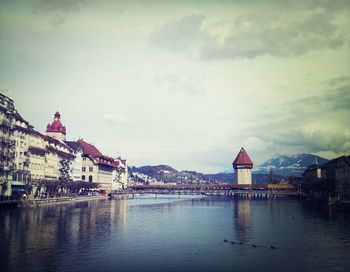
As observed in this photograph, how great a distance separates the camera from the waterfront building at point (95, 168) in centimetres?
12794

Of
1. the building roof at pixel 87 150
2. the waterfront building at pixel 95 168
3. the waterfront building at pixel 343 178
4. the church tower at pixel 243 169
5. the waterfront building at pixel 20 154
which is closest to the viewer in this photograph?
the waterfront building at pixel 20 154

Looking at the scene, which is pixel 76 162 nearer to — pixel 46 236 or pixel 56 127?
pixel 56 127

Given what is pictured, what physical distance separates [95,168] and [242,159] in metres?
79.0

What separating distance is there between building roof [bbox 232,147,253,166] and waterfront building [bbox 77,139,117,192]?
63268mm

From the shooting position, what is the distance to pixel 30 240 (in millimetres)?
34719

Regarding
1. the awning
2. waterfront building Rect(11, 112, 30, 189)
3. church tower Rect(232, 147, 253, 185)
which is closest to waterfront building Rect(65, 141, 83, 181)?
waterfront building Rect(11, 112, 30, 189)

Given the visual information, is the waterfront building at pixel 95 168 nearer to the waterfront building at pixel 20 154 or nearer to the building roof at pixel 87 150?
the building roof at pixel 87 150

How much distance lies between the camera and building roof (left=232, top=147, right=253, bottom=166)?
183 metres

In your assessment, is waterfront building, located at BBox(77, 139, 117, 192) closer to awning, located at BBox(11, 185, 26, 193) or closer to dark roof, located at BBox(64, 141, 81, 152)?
dark roof, located at BBox(64, 141, 81, 152)

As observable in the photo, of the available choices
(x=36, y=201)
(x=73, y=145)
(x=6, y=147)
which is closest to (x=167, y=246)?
(x=36, y=201)

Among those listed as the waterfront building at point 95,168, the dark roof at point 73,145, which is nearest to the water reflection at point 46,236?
the dark roof at point 73,145

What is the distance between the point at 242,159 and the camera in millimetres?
184250

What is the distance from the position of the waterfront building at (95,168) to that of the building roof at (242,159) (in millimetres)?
63268

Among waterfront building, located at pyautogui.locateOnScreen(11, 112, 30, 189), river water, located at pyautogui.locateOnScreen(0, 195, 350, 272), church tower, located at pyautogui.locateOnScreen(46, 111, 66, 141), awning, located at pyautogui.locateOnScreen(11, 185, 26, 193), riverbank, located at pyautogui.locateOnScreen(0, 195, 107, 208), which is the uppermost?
church tower, located at pyautogui.locateOnScreen(46, 111, 66, 141)
